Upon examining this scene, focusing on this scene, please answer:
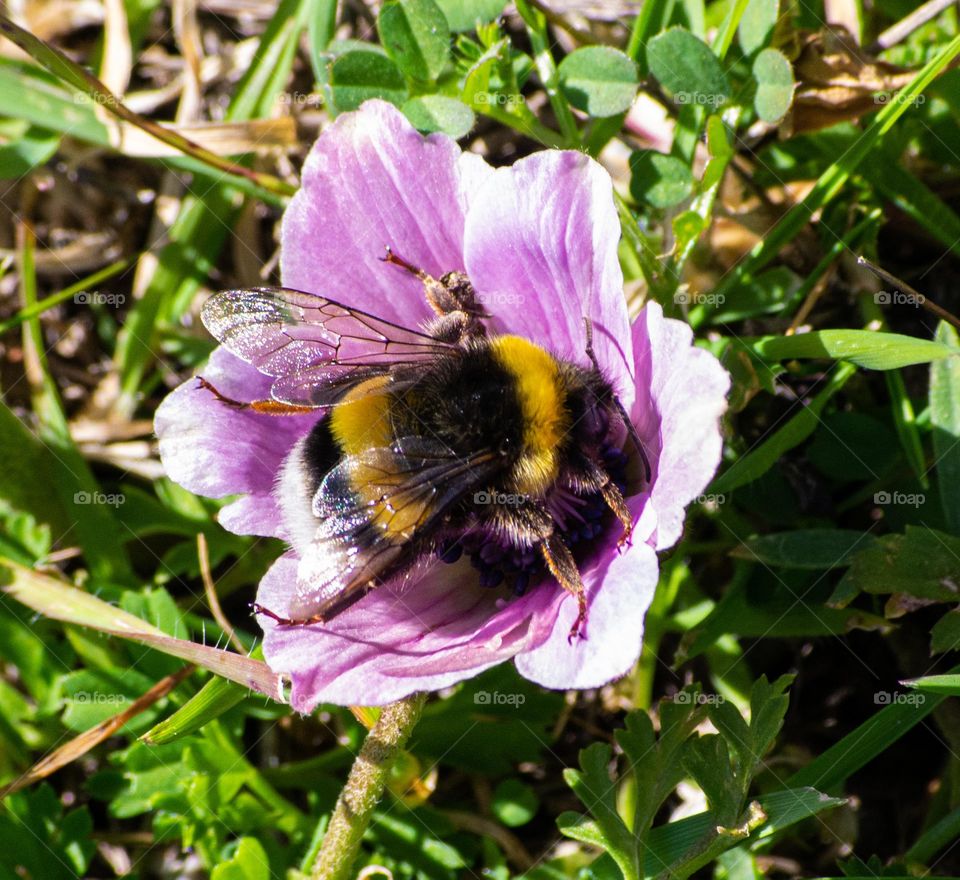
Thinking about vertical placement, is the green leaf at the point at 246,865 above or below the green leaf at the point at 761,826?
below

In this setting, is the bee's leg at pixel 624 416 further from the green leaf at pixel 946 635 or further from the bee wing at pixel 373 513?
the green leaf at pixel 946 635

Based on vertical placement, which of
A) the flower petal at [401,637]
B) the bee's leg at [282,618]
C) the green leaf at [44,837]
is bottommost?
the green leaf at [44,837]

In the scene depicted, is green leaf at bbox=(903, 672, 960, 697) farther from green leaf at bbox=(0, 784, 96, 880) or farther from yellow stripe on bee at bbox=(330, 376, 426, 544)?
green leaf at bbox=(0, 784, 96, 880)

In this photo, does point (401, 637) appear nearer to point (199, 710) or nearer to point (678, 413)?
point (199, 710)

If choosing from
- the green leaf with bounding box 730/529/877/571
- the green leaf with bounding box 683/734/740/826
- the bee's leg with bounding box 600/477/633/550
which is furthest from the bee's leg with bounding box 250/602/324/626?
the green leaf with bounding box 730/529/877/571

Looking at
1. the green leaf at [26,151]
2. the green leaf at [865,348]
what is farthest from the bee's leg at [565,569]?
the green leaf at [26,151]

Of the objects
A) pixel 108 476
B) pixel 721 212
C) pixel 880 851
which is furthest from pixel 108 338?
pixel 880 851

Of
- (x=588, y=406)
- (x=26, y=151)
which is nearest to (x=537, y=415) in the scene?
(x=588, y=406)
